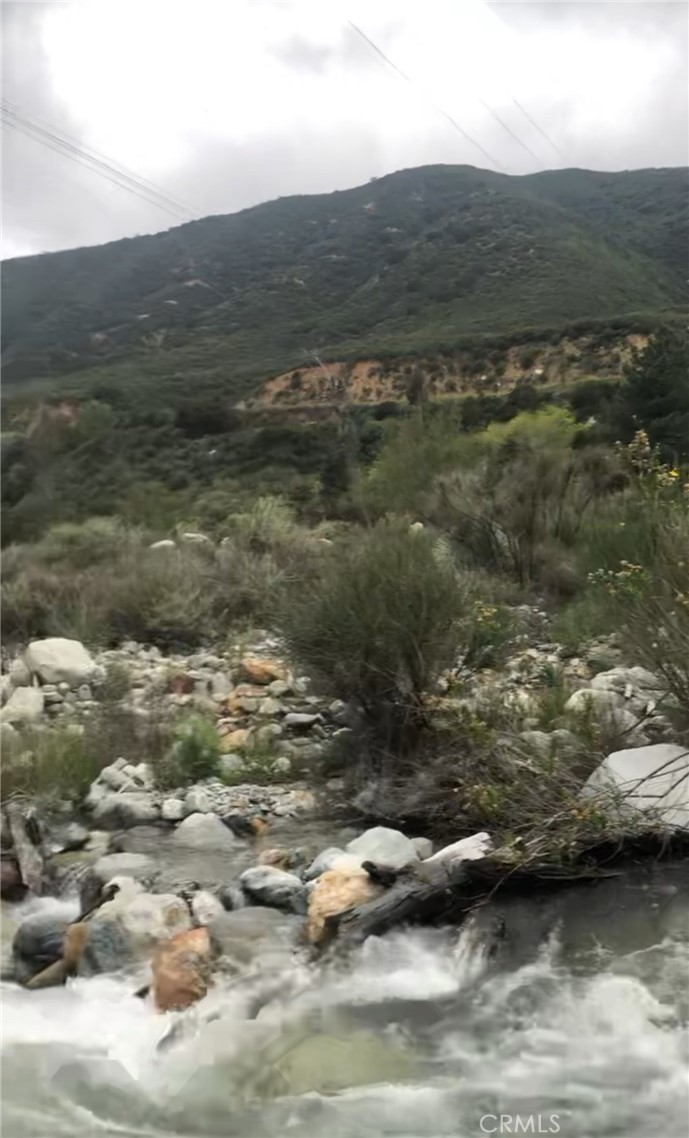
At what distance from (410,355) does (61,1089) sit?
5.64 metres

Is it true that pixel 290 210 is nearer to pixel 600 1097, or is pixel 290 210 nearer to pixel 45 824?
pixel 45 824

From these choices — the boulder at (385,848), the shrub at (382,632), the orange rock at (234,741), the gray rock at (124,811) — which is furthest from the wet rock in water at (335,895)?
the orange rock at (234,741)

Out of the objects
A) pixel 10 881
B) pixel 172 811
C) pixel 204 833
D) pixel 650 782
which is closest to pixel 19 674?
pixel 172 811

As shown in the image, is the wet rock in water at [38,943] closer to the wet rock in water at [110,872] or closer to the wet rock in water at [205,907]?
the wet rock in water at [110,872]

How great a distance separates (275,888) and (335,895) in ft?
0.84

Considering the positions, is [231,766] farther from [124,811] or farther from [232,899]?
[232,899]

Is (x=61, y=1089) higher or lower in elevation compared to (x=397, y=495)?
lower

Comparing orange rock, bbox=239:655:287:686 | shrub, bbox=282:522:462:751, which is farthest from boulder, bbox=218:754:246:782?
orange rock, bbox=239:655:287:686

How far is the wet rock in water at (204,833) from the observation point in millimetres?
3633

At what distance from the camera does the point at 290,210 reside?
5684 mm

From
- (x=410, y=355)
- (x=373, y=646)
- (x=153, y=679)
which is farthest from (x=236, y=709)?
(x=410, y=355)

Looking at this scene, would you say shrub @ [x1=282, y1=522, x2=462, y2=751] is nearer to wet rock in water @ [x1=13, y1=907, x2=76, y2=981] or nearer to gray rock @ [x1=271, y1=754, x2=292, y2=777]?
gray rock @ [x1=271, y1=754, x2=292, y2=777]

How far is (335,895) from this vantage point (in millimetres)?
2873
